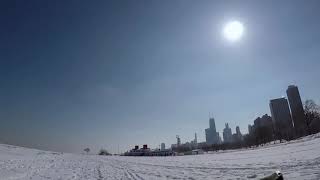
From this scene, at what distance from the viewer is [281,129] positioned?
117625 mm

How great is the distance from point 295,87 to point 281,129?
45.7 meters

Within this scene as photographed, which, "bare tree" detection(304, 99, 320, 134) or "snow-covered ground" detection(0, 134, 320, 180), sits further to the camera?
"bare tree" detection(304, 99, 320, 134)

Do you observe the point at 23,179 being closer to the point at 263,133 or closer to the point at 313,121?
the point at 313,121

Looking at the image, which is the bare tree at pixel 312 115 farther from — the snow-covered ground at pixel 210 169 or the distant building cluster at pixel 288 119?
the snow-covered ground at pixel 210 169

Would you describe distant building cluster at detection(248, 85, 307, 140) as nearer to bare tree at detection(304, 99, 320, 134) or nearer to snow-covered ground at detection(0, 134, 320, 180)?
bare tree at detection(304, 99, 320, 134)

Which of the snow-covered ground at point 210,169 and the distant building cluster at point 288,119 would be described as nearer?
the snow-covered ground at point 210,169

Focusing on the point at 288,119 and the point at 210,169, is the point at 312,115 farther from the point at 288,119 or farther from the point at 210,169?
the point at 210,169

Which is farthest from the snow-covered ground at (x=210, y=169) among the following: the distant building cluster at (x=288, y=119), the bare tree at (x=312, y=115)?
the distant building cluster at (x=288, y=119)

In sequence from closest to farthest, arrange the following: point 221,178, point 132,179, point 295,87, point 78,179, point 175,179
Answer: point 221,178 → point 175,179 → point 132,179 → point 78,179 → point 295,87

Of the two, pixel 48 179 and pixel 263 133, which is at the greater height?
pixel 263 133


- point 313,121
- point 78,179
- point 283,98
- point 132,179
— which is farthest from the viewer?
point 283,98

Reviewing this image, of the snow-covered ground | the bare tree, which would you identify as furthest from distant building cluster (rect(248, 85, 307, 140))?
the snow-covered ground

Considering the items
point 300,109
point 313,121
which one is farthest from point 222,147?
point 313,121

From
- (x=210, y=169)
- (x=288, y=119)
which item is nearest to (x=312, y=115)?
(x=288, y=119)
